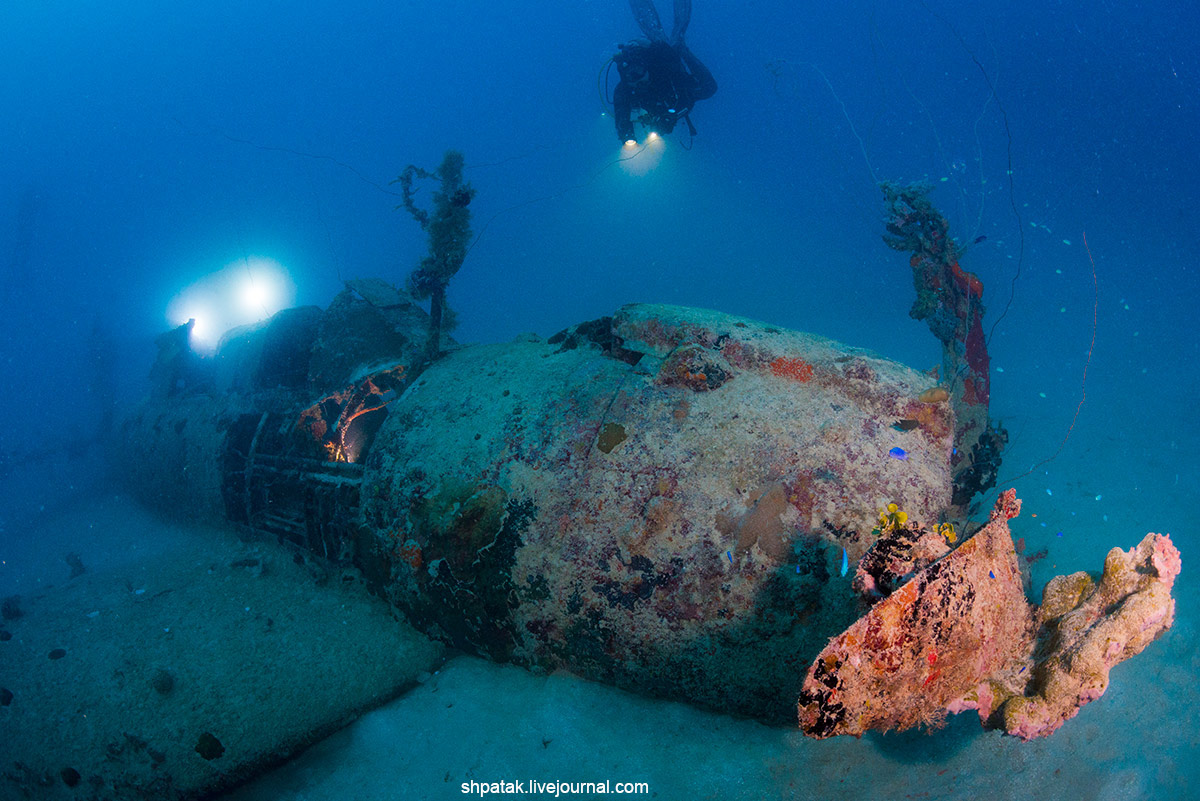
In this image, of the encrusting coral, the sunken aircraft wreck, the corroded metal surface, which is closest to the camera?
the sunken aircraft wreck

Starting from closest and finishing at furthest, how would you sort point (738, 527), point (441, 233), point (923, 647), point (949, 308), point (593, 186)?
1. point (923, 647)
2. point (738, 527)
3. point (949, 308)
4. point (441, 233)
5. point (593, 186)

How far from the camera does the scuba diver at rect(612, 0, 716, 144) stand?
10188 mm

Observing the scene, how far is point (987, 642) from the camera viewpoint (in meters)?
2.17

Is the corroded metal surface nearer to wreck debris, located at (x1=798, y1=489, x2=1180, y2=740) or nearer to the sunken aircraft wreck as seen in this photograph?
the sunken aircraft wreck

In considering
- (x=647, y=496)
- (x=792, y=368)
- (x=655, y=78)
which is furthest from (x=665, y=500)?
(x=655, y=78)

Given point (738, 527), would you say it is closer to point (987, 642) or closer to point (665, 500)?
point (665, 500)

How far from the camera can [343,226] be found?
4454 inches

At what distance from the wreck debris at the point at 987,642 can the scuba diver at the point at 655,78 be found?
426 inches

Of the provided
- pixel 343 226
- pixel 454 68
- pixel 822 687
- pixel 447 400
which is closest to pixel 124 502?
pixel 447 400

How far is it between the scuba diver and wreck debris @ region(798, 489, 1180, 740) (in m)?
10.8

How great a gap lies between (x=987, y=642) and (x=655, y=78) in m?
11.5

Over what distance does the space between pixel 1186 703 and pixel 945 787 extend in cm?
177

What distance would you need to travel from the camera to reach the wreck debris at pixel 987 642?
166cm

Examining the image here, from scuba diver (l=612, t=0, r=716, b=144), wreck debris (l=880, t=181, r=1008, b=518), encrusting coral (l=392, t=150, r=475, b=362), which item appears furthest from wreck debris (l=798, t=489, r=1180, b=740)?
scuba diver (l=612, t=0, r=716, b=144)
